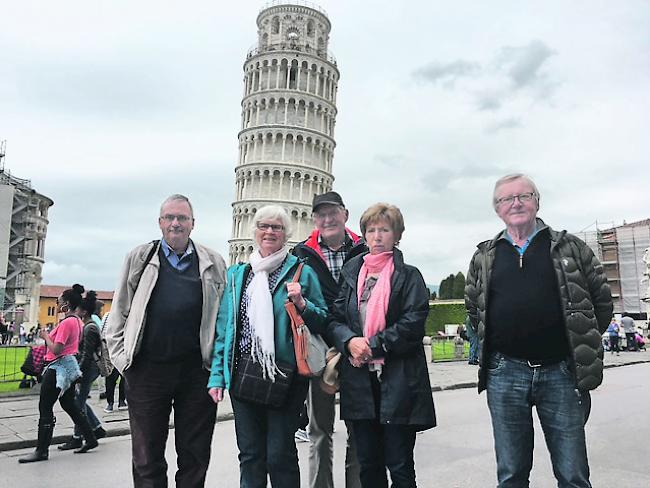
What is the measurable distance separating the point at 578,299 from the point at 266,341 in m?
1.87

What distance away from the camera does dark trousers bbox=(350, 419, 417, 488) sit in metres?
3.26

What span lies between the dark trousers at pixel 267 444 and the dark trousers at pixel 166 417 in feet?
1.50

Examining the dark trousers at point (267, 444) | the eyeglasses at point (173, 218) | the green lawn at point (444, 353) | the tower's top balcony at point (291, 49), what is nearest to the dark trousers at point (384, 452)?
the dark trousers at point (267, 444)

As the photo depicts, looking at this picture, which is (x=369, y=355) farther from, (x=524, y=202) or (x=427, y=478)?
(x=427, y=478)

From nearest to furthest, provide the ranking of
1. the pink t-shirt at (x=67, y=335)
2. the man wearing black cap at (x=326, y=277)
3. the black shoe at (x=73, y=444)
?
the man wearing black cap at (x=326, y=277) < the pink t-shirt at (x=67, y=335) < the black shoe at (x=73, y=444)

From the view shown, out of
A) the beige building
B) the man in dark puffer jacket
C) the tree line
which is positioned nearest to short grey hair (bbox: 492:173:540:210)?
the man in dark puffer jacket

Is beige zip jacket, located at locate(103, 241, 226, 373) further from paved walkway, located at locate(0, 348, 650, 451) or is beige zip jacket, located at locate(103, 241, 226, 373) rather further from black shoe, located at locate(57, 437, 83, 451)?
paved walkway, located at locate(0, 348, 650, 451)

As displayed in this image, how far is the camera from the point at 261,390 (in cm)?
329

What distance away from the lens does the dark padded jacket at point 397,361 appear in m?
3.23

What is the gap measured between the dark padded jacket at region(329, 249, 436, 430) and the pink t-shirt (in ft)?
12.6

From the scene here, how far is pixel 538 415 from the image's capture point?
3143 millimetres

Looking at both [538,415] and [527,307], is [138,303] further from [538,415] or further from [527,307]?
[538,415]

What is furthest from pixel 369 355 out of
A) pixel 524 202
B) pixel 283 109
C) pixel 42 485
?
pixel 283 109

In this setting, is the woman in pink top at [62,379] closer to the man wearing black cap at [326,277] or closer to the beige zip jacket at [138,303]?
the beige zip jacket at [138,303]
